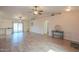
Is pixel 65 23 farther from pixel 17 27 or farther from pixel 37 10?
pixel 17 27

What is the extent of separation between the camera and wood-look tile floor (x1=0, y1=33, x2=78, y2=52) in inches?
74.2

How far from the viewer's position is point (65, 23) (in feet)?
7.38

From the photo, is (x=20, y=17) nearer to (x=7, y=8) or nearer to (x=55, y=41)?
(x=7, y=8)

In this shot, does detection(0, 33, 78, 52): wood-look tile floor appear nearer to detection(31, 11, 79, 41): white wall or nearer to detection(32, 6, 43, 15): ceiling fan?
detection(31, 11, 79, 41): white wall

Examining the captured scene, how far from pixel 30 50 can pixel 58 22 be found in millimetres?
831

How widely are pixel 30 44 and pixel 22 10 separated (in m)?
0.64

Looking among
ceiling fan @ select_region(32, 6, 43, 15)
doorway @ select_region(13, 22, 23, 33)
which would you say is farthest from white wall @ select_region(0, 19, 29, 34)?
ceiling fan @ select_region(32, 6, 43, 15)

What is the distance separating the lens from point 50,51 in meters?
1.90

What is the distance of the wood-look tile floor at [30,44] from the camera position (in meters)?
1.88

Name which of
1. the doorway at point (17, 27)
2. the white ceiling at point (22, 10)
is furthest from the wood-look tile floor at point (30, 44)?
the white ceiling at point (22, 10)

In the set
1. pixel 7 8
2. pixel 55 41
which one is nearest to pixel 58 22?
pixel 55 41

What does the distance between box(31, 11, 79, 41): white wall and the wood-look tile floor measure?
16 centimetres

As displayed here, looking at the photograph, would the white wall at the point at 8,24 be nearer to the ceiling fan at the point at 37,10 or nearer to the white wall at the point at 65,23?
the white wall at the point at 65,23

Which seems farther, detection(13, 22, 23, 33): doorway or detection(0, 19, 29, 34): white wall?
detection(13, 22, 23, 33): doorway
